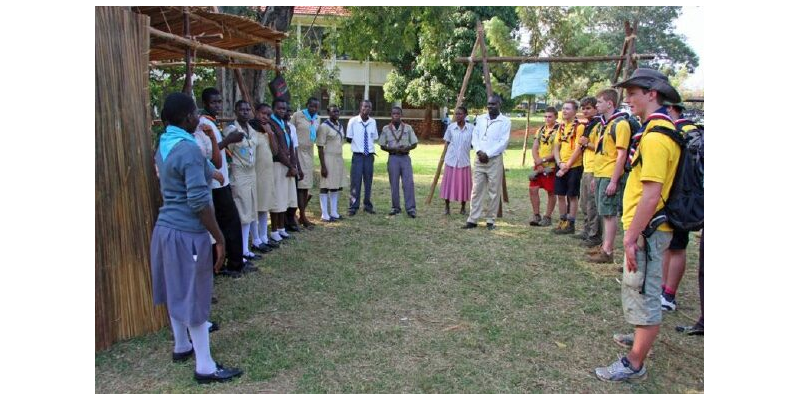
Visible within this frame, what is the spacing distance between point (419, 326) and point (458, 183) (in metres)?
4.73

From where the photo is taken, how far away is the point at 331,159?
852cm

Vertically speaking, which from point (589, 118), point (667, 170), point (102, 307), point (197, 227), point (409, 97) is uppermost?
point (409, 97)

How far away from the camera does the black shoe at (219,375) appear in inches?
138

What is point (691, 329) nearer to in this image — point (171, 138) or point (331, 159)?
point (171, 138)

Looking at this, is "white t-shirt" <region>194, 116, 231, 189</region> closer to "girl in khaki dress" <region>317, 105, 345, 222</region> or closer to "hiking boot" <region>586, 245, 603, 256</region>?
"girl in khaki dress" <region>317, 105, 345, 222</region>

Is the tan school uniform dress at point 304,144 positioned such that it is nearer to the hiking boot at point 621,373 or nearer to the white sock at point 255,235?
the white sock at point 255,235

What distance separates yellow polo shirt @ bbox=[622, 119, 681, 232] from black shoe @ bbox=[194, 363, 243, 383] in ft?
8.62

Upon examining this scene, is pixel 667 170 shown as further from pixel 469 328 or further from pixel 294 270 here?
pixel 294 270

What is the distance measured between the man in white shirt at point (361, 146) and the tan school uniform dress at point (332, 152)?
258 millimetres

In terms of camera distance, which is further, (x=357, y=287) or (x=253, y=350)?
(x=357, y=287)

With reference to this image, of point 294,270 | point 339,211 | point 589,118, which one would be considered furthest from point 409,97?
point 294,270

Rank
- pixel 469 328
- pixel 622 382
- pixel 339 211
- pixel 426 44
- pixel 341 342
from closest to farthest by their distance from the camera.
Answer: pixel 622 382 → pixel 341 342 → pixel 469 328 → pixel 339 211 → pixel 426 44

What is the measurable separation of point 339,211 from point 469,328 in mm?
5251

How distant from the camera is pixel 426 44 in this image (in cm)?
1324
